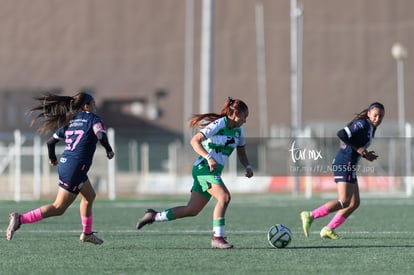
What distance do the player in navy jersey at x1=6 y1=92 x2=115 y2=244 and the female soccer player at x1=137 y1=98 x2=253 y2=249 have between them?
1.03 metres

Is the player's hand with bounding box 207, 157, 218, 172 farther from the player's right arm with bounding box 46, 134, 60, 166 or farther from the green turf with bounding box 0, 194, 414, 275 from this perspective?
the player's right arm with bounding box 46, 134, 60, 166

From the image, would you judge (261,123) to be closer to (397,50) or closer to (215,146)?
(397,50)

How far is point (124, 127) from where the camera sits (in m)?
56.5

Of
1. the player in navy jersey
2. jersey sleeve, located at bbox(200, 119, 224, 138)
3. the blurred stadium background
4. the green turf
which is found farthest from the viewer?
the blurred stadium background

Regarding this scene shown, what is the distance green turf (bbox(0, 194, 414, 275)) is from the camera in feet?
32.8

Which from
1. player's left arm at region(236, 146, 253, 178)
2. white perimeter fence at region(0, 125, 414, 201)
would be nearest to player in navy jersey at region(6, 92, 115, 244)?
player's left arm at region(236, 146, 253, 178)

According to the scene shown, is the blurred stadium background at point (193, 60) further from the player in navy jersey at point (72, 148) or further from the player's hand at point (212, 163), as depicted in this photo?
the player's hand at point (212, 163)

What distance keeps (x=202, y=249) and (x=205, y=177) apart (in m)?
0.85

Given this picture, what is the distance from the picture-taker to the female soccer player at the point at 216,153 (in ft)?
39.4

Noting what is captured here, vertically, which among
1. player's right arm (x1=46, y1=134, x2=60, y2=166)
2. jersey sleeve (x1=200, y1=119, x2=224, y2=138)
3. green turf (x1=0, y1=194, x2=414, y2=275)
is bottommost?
A: green turf (x1=0, y1=194, x2=414, y2=275)

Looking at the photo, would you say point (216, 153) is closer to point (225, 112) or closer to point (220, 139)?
point (220, 139)

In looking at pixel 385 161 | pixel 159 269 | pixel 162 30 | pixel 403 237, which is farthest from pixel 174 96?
pixel 159 269

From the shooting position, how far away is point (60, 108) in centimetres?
1248

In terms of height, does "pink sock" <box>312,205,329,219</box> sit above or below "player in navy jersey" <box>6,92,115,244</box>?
below
